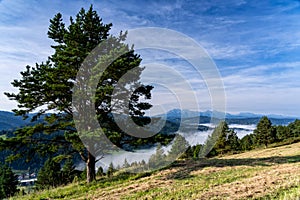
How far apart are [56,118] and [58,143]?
1.85 m

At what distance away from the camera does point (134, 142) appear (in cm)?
1703

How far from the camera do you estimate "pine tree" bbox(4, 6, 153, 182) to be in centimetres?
1678

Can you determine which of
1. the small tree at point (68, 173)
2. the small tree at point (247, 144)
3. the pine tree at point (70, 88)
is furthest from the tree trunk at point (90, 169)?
the small tree at point (247, 144)

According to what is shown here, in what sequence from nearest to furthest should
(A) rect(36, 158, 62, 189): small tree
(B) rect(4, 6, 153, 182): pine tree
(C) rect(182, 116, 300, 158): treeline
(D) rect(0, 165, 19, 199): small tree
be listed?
(B) rect(4, 6, 153, 182): pine tree → (C) rect(182, 116, 300, 158): treeline → (D) rect(0, 165, 19, 199): small tree → (A) rect(36, 158, 62, 189): small tree

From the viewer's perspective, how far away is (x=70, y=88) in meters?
17.9

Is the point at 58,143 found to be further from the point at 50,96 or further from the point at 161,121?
the point at 161,121

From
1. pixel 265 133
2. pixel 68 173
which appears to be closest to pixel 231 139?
pixel 265 133

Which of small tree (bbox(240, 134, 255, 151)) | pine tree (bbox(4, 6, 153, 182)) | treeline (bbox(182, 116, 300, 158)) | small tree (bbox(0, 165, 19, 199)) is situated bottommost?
small tree (bbox(0, 165, 19, 199))

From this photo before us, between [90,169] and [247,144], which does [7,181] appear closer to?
[90,169]

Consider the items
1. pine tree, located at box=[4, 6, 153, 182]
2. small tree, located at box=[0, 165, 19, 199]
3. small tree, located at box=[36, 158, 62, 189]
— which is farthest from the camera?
small tree, located at box=[36, 158, 62, 189]

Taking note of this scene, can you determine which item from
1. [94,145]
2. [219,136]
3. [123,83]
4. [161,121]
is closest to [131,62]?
[123,83]

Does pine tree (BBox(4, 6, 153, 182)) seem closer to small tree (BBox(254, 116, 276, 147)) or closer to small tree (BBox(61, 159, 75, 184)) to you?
small tree (BBox(61, 159, 75, 184))

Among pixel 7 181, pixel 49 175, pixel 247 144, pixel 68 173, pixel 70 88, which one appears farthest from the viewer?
pixel 247 144

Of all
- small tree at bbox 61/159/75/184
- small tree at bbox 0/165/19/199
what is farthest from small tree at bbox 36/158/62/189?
small tree at bbox 0/165/19/199
